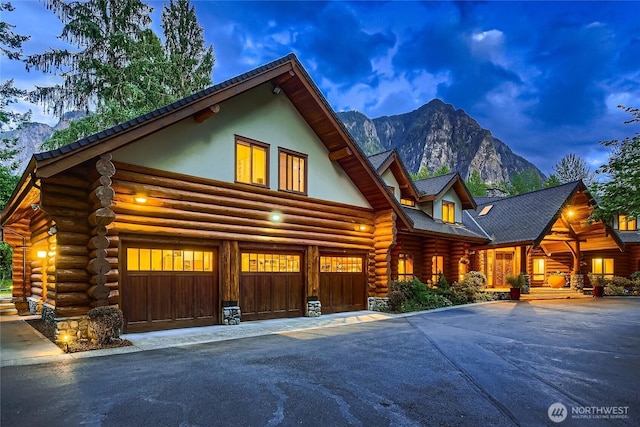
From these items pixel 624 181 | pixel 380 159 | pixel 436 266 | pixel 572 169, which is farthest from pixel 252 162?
pixel 572 169

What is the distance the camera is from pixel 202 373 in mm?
5973

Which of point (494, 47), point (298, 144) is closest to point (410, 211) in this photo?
point (298, 144)

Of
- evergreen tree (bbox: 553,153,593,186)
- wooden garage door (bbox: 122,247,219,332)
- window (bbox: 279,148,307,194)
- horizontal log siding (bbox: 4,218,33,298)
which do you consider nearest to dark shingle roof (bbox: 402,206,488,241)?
window (bbox: 279,148,307,194)

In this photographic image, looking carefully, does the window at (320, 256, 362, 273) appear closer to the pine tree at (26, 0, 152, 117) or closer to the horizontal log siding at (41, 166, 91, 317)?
the horizontal log siding at (41, 166, 91, 317)

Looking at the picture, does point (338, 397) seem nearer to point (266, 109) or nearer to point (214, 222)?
point (214, 222)

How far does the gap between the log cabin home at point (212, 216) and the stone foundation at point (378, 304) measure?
0.25 feet

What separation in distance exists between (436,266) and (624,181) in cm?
1349

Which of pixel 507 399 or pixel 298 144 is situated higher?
pixel 298 144

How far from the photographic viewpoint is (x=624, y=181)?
28.2 ft

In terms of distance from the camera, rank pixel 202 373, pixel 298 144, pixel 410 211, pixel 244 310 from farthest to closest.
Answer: pixel 410 211, pixel 298 144, pixel 244 310, pixel 202 373

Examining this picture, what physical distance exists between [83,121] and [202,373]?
20.8 meters

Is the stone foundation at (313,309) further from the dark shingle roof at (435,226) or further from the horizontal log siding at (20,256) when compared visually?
the horizontal log siding at (20,256)

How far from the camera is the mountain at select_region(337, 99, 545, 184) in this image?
282 feet

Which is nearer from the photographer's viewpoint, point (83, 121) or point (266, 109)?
point (266, 109)
